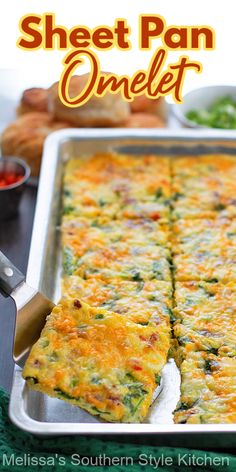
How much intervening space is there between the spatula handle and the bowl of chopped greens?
103 inches

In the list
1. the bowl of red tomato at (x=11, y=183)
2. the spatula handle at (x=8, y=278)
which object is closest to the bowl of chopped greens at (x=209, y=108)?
the bowl of red tomato at (x=11, y=183)

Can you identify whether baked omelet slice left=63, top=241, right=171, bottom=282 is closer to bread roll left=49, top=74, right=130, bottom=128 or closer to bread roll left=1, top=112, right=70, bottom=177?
bread roll left=1, top=112, right=70, bottom=177

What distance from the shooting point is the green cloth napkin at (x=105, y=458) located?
10.5 feet

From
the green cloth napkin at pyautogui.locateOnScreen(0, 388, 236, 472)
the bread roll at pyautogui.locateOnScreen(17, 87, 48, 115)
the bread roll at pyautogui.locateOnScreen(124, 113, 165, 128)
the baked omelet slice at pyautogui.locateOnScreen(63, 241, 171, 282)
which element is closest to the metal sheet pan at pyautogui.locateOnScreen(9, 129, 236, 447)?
the green cloth napkin at pyautogui.locateOnScreen(0, 388, 236, 472)

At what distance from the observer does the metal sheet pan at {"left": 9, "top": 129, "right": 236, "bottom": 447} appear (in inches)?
123

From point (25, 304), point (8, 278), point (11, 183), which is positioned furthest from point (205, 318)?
point (11, 183)

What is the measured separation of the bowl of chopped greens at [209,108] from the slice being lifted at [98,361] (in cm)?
262

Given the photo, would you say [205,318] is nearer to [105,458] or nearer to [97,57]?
[105,458]

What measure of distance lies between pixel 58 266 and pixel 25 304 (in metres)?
0.90

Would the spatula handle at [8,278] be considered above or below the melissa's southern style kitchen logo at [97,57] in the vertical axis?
below

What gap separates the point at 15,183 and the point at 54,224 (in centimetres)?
54

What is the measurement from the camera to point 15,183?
198 inches

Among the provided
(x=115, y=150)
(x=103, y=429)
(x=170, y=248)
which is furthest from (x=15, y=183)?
(x=103, y=429)

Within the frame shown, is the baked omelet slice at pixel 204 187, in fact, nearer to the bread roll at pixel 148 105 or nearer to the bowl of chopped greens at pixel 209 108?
the bowl of chopped greens at pixel 209 108
